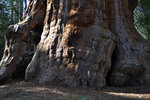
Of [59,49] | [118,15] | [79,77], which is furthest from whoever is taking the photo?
[118,15]

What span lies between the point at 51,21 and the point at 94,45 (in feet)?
7.04

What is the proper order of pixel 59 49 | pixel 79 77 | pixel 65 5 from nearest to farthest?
pixel 79 77 → pixel 59 49 → pixel 65 5

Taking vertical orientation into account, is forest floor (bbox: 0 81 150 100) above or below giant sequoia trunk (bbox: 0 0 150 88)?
below

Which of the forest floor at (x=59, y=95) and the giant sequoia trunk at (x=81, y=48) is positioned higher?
the giant sequoia trunk at (x=81, y=48)

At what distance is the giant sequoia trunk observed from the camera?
5.18 meters

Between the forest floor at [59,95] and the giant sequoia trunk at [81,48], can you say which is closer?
the forest floor at [59,95]

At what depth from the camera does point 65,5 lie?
6.15 meters

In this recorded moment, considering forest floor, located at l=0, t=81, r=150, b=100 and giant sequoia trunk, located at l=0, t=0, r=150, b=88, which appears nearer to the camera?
forest floor, located at l=0, t=81, r=150, b=100

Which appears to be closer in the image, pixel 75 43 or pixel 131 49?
pixel 75 43

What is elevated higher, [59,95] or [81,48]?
[81,48]

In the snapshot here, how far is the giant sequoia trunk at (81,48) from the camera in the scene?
17.0ft

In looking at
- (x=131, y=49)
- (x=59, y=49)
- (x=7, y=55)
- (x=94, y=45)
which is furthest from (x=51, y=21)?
(x=131, y=49)

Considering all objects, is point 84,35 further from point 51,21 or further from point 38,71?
point 38,71

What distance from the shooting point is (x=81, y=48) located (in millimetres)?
5441
